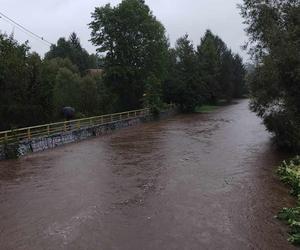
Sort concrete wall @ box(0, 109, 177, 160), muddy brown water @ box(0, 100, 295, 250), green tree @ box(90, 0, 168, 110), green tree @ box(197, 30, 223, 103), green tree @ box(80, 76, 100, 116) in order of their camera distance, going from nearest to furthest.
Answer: muddy brown water @ box(0, 100, 295, 250)
concrete wall @ box(0, 109, 177, 160)
green tree @ box(80, 76, 100, 116)
green tree @ box(90, 0, 168, 110)
green tree @ box(197, 30, 223, 103)

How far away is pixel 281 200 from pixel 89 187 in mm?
6957

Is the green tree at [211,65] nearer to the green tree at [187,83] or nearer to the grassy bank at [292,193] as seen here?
the green tree at [187,83]

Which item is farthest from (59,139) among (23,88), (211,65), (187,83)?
(211,65)

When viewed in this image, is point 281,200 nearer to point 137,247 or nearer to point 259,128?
point 137,247

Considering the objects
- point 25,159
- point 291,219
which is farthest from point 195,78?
point 291,219

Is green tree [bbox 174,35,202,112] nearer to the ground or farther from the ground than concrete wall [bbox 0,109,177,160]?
farther from the ground

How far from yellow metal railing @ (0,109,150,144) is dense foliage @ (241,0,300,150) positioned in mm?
12970

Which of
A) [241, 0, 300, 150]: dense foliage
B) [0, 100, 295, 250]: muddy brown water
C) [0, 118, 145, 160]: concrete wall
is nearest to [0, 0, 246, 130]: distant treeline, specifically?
[0, 118, 145, 160]: concrete wall

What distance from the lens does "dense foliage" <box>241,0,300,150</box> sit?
53.8ft

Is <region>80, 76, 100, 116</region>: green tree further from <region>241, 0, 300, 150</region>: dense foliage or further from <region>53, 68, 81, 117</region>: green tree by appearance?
<region>241, 0, 300, 150</region>: dense foliage

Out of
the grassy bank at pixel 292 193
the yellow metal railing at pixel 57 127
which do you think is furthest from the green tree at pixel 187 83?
the grassy bank at pixel 292 193

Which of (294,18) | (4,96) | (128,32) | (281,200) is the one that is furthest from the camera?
(128,32)

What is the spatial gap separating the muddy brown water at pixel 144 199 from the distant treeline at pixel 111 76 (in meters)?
6.21

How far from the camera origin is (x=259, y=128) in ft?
134
